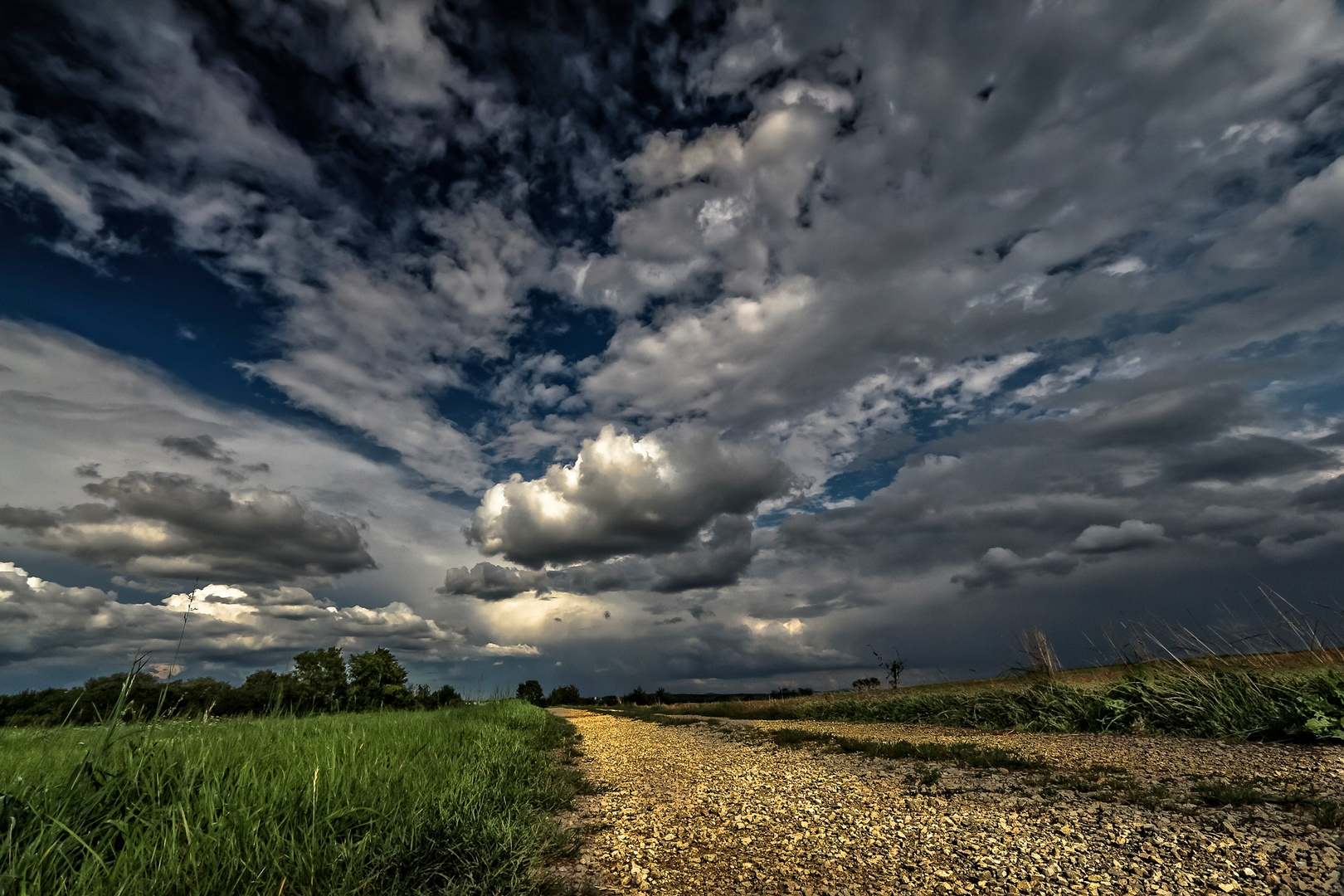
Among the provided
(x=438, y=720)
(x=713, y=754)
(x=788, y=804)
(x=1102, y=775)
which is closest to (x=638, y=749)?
(x=713, y=754)

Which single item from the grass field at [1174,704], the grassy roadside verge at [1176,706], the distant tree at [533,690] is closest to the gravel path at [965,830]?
the grassy roadside verge at [1176,706]

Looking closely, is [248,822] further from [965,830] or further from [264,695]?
[965,830]

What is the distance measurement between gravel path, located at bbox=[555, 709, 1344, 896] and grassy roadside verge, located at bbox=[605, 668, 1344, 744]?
0.87 meters

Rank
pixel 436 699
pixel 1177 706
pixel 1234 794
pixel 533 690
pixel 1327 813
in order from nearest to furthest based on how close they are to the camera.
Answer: pixel 1327 813, pixel 1234 794, pixel 1177 706, pixel 436 699, pixel 533 690

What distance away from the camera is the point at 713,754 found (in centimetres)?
1174

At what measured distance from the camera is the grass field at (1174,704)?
9.02 m

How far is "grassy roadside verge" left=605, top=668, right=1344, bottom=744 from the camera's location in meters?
8.95

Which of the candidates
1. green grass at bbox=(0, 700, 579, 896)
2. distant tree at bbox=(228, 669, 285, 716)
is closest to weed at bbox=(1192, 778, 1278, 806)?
green grass at bbox=(0, 700, 579, 896)

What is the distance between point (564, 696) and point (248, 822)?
89.2 meters

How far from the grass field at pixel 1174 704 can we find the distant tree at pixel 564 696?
7467 cm

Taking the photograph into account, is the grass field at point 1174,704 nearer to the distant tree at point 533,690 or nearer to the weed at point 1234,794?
the weed at point 1234,794

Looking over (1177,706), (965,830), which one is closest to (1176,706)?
(1177,706)

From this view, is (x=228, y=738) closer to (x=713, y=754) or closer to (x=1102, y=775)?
(x=713, y=754)

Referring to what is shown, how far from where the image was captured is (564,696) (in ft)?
276
